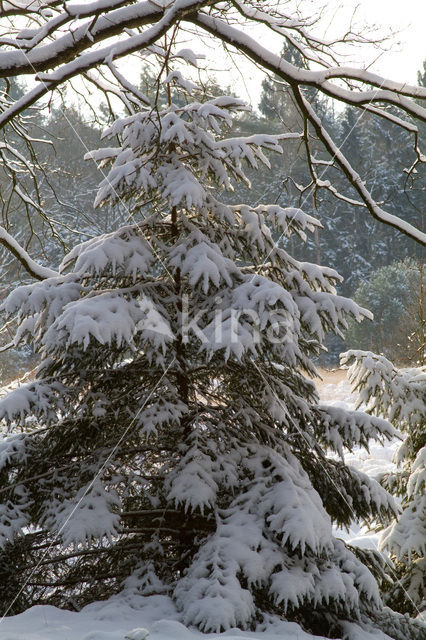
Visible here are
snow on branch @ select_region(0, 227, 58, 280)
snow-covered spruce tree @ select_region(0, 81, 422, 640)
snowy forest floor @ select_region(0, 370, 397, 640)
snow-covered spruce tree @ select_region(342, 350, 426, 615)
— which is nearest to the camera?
snowy forest floor @ select_region(0, 370, 397, 640)

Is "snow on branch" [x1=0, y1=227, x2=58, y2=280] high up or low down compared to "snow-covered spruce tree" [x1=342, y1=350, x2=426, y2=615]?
up

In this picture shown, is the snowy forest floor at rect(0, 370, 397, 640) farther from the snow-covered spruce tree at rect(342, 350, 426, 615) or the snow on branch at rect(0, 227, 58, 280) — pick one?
the snow on branch at rect(0, 227, 58, 280)

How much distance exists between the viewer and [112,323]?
11.4ft

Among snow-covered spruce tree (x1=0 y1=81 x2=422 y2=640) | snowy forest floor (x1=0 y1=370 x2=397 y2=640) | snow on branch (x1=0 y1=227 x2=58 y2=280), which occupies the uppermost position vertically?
snow on branch (x1=0 y1=227 x2=58 y2=280)

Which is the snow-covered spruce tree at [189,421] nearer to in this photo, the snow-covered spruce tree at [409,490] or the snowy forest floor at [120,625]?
the snowy forest floor at [120,625]

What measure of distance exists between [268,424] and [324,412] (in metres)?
0.46

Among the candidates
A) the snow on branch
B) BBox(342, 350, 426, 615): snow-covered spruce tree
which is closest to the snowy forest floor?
BBox(342, 350, 426, 615): snow-covered spruce tree

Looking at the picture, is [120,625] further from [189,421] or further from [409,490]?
[409,490]

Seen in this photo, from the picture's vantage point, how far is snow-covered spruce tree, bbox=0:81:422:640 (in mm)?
3578

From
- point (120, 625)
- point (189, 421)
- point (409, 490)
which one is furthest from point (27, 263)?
point (409, 490)

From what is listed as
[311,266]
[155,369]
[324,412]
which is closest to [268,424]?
[324,412]

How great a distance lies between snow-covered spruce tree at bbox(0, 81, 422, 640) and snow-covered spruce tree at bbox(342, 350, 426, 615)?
133cm

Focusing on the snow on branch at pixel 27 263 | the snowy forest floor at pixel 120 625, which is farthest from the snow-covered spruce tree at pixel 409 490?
the snow on branch at pixel 27 263

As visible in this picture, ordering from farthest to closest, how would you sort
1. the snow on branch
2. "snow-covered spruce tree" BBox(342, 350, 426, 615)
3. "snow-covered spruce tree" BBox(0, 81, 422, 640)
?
the snow on branch < "snow-covered spruce tree" BBox(342, 350, 426, 615) < "snow-covered spruce tree" BBox(0, 81, 422, 640)
